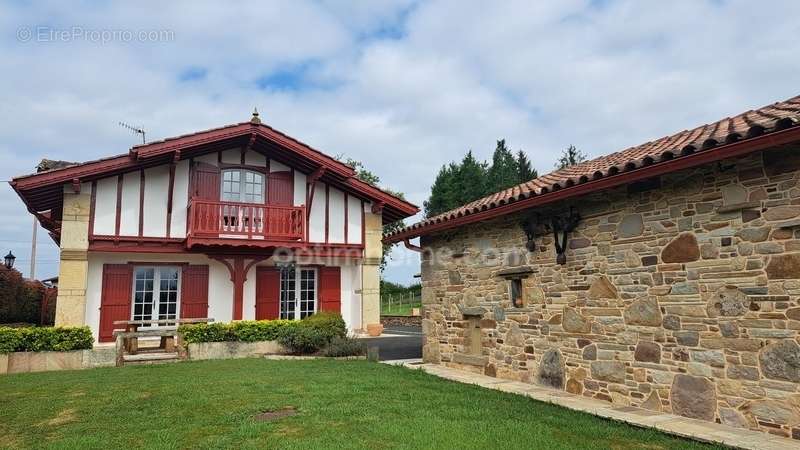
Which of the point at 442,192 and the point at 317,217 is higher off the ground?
the point at 442,192

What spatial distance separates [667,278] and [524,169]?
41066 millimetres

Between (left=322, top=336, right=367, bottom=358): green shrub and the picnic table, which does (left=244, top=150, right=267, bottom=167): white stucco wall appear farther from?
(left=322, top=336, right=367, bottom=358): green shrub

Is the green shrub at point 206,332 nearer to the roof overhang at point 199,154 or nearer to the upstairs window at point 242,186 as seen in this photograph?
the upstairs window at point 242,186

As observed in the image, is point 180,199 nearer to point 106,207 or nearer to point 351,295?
point 106,207

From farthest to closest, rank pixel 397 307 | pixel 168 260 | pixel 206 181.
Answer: pixel 397 307, pixel 206 181, pixel 168 260

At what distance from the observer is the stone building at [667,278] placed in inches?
187

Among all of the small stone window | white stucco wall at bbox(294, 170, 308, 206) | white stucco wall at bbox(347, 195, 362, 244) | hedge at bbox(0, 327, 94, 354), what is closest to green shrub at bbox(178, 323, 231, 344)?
hedge at bbox(0, 327, 94, 354)

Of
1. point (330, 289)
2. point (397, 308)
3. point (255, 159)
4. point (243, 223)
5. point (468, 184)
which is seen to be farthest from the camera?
point (468, 184)

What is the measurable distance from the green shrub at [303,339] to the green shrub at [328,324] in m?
0.07

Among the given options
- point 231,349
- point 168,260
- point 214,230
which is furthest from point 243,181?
point 231,349

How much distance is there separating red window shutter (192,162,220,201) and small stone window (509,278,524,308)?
935 cm

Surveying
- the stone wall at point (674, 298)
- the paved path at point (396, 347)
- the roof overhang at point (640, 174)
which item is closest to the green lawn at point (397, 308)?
the paved path at point (396, 347)

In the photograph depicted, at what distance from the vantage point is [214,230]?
44.1 feet

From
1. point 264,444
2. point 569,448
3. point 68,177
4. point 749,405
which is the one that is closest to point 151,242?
point 68,177
